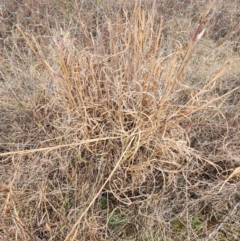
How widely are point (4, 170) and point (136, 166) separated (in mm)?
440

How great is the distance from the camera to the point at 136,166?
1.13m

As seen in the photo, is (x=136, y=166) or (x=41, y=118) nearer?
(x=136, y=166)

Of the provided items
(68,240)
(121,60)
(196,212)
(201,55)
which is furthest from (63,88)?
(201,55)

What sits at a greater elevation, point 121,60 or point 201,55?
point 121,60

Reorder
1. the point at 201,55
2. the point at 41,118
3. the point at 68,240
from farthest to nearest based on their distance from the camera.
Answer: the point at 201,55 → the point at 41,118 → the point at 68,240

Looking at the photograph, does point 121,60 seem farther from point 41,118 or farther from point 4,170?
point 4,170

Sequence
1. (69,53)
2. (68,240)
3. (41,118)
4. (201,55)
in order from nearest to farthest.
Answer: (68,240) < (69,53) < (41,118) < (201,55)

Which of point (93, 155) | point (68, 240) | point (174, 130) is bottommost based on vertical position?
point (68, 240)

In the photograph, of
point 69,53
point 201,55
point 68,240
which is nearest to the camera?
point 68,240

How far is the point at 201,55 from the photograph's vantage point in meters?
1.87

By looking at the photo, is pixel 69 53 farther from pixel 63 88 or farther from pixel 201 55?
pixel 201 55

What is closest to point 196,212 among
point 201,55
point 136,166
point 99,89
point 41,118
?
point 136,166

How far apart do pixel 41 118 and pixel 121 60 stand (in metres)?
0.36

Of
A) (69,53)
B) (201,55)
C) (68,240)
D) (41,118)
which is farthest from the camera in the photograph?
(201,55)
